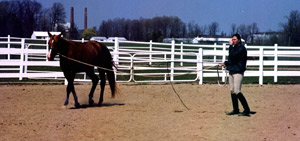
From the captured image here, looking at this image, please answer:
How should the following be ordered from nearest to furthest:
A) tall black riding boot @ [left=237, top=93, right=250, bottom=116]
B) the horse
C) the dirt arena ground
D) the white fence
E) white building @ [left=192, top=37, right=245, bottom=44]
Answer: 1. the dirt arena ground
2. tall black riding boot @ [left=237, top=93, right=250, bottom=116]
3. the horse
4. the white fence
5. white building @ [left=192, top=37, right=245, bottom=44]

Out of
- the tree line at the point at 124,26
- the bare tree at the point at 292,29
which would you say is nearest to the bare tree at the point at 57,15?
the tree line at the point at 124,26

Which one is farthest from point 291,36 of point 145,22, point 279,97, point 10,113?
point 10,113

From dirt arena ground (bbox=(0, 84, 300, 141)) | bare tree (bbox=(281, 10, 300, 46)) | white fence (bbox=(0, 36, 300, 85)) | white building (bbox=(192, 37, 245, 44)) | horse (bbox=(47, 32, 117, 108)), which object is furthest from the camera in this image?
white building (bbox=(192, 37, 245, 44))

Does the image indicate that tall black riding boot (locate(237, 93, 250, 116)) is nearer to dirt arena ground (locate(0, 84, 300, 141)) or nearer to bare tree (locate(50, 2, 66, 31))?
dirt arena ground (locate(0, 84, 300, 141))

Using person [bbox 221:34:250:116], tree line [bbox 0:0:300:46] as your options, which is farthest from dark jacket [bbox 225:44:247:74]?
tree line [bbox 0:0:300:46]

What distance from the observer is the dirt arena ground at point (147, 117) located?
6.33 meters

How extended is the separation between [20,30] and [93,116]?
30.7 metres

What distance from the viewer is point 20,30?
36.5 metres

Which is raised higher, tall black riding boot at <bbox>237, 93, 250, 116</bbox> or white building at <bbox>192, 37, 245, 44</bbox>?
white building at <bbox>192, 37, 245, 44</bbox>

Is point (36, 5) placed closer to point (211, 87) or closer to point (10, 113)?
point (211, 87)

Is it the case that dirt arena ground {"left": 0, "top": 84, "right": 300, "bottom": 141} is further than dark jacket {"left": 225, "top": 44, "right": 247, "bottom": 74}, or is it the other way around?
dark jacket {"left": 225, "top": 44, "right": 247, "bottom": 74}

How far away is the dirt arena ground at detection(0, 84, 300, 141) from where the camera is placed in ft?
20.8

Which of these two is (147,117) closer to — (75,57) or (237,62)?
(237,62)

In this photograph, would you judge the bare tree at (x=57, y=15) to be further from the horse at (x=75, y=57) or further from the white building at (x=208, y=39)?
the horse at (x=75, y=57)
